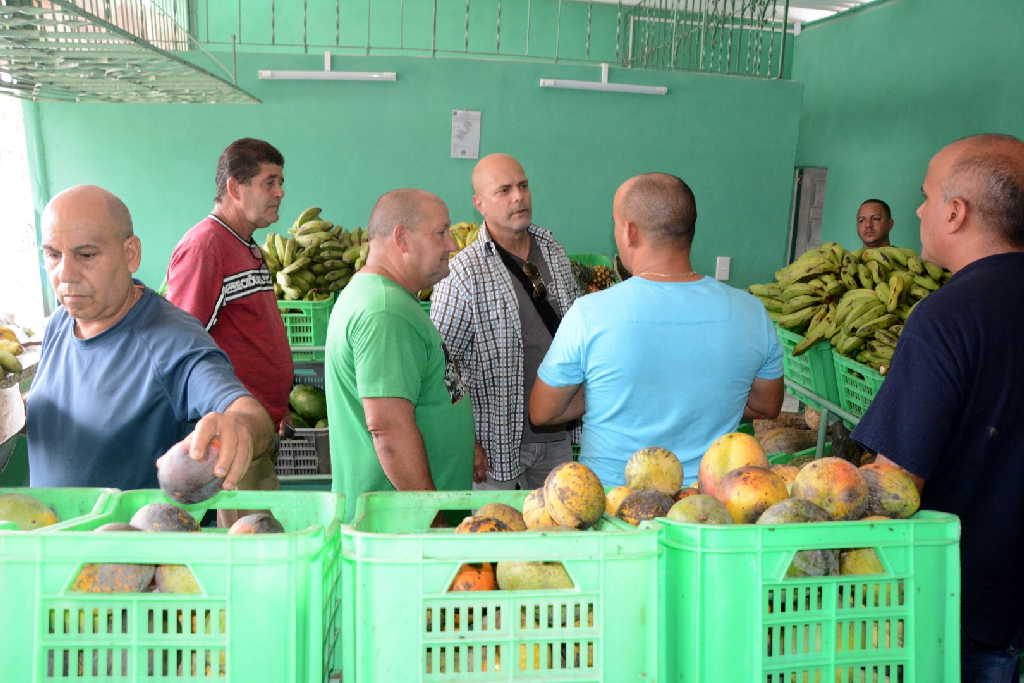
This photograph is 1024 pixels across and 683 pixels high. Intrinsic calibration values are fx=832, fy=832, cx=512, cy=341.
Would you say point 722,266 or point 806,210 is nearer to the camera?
point 722,266

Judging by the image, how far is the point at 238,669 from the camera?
43.3 inches

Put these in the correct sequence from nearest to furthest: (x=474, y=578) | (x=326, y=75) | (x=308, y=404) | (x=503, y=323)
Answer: (x=474, y=578)
(x=503, y=323)
(x=308, y=404)
(x=326, y=75)

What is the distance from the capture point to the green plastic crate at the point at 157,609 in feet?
3.54

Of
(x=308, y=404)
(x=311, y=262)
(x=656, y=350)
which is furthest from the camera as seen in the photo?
(x=311, y=262)

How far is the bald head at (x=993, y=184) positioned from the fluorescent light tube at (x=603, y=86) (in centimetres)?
462

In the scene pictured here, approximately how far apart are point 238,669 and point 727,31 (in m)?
9.79

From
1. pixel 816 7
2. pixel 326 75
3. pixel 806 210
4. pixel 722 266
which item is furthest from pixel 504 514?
pixel 806 210

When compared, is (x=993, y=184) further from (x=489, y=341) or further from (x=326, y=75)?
(x=326, y=75)

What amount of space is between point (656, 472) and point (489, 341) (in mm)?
1623

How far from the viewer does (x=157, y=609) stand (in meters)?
1.08

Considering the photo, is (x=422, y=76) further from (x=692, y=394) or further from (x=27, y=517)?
(x=27, y=517)

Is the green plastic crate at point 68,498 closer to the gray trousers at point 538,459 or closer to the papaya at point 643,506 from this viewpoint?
the papaya at point 643,506

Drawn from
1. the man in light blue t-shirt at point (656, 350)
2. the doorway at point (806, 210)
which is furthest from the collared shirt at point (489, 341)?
the doorway at point (806, 210)

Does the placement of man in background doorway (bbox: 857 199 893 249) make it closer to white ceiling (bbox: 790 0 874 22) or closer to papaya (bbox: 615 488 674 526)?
white ceiling (bbox: 790 0 874 22)
